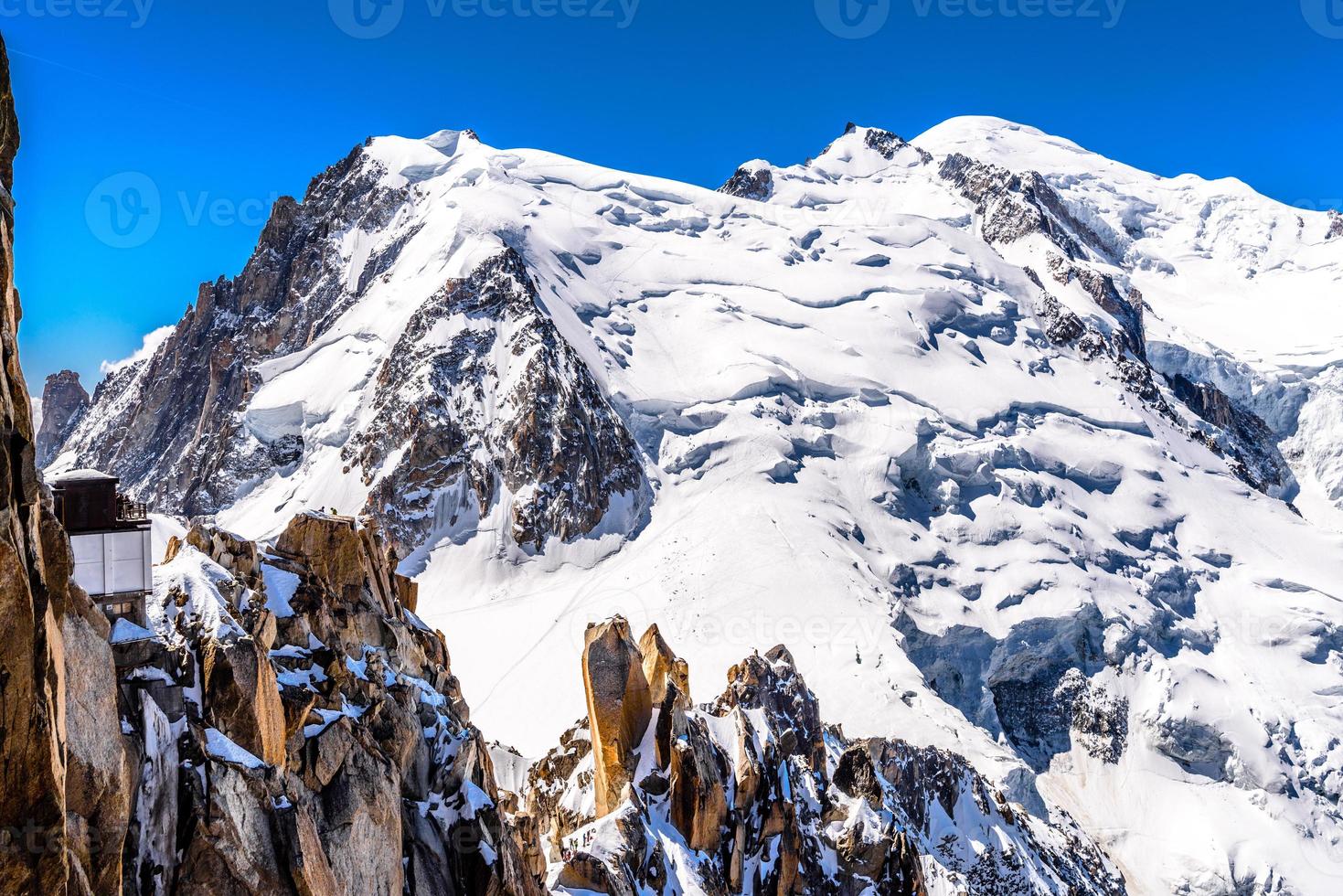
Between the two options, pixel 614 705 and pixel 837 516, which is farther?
pixel 837 516

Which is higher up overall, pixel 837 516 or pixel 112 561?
pixel 837 516

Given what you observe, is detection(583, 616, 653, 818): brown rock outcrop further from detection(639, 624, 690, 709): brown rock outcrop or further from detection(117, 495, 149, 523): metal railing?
detection(117, 495, 149, 523): metal railing

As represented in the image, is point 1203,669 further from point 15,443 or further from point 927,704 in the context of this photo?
point 15,443

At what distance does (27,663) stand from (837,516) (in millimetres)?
134451

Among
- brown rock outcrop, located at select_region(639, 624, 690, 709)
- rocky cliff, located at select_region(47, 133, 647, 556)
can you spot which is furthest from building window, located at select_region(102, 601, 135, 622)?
A: rocky cliff, located at select_region(47, 133, 647, 556)

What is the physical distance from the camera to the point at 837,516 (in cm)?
14425

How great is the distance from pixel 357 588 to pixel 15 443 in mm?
20156

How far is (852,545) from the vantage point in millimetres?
139875

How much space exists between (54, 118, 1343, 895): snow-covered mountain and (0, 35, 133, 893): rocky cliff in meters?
87.4

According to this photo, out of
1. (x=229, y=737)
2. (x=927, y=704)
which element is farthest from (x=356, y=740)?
(x=927, y=704)

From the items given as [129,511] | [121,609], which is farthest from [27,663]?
[129,511]

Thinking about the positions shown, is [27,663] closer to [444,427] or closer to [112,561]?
[112,561]

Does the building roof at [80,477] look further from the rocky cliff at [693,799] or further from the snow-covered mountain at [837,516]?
the snow-covered mountain at [837,516]

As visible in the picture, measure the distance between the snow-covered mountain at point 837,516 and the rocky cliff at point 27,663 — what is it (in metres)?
87.4
